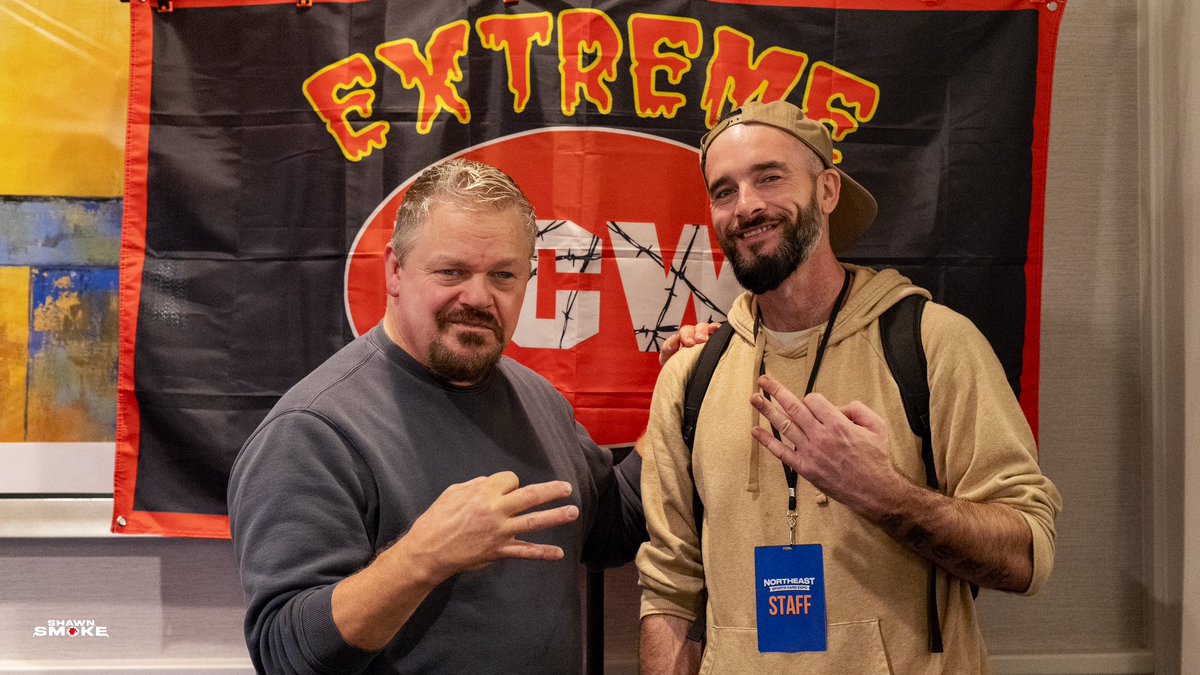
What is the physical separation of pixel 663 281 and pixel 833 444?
3.37ft

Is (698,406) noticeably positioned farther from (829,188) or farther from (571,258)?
(571,258)

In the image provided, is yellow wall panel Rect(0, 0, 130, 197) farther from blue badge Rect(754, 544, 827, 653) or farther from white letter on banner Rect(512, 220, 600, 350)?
blue badge Rect(754, 544, 827, 653)

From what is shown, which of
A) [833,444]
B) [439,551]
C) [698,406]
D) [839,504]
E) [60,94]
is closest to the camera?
[439,551]

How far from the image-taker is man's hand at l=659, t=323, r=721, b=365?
2.21 m

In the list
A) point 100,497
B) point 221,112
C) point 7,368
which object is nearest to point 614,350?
point 221,112

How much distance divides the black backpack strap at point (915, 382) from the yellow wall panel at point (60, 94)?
7.34 feet

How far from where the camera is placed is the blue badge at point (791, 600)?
1784 mm

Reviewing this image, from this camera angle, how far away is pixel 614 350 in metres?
2.54

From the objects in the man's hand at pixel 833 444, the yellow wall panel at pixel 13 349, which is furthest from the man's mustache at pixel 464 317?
the yellow wall panel at pixel 13 349

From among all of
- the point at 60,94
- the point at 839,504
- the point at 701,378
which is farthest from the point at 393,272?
the point at 60,94

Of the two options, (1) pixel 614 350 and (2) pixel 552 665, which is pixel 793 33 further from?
(2) pixel 552 665

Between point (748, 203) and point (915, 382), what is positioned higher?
point (748, 203)

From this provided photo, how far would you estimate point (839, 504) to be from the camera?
1.82 metres

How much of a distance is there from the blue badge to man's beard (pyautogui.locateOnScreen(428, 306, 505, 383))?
0.71 m
